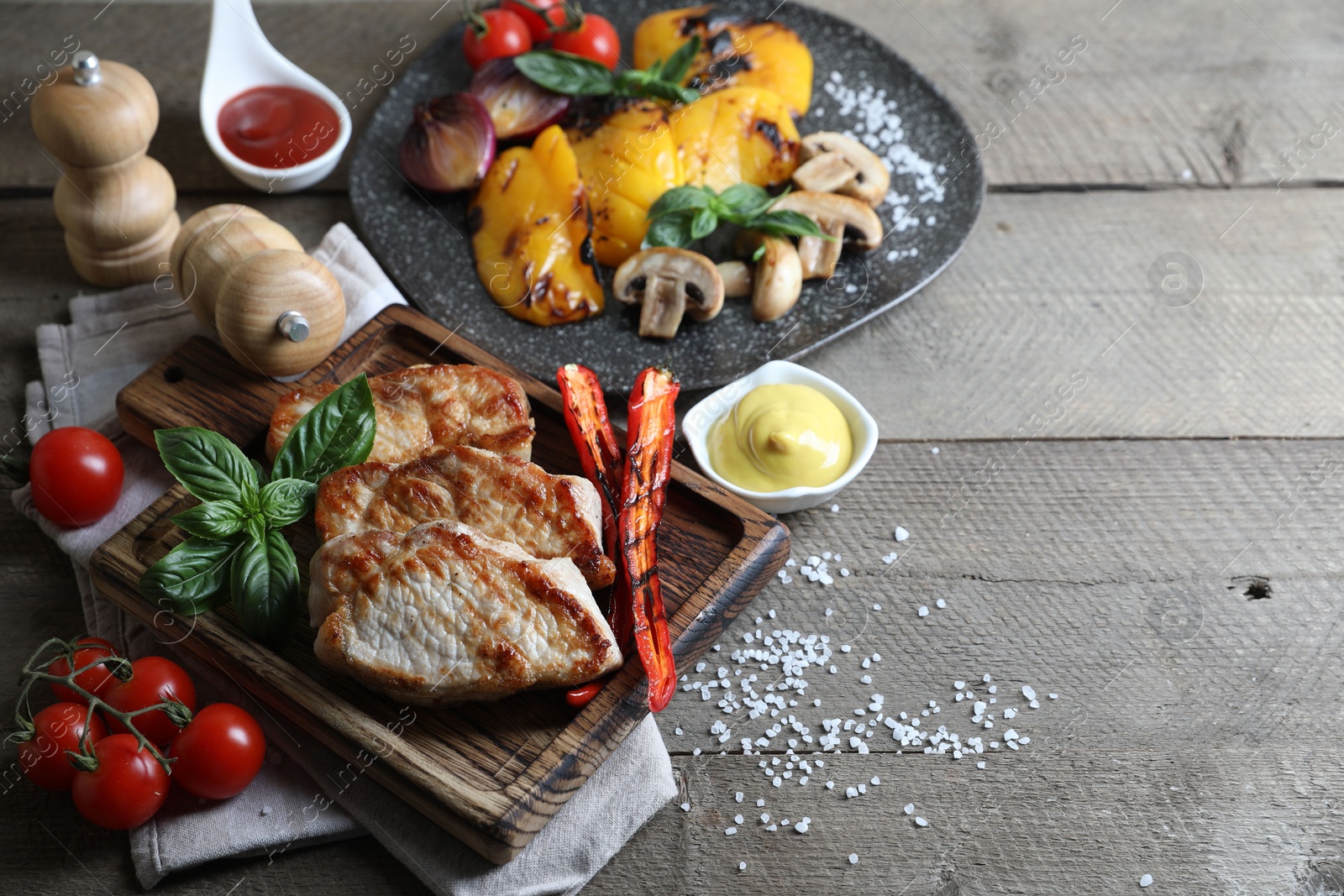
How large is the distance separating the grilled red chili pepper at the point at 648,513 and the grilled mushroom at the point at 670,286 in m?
0.35

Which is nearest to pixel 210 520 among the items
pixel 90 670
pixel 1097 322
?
pixel 90 670

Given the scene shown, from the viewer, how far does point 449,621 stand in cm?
236

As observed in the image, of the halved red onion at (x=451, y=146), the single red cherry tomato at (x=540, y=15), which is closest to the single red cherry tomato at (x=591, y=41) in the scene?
the single red cherry tomato at (x=540, y=15)

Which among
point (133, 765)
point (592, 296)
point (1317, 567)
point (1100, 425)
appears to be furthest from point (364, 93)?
point (1317, 567)

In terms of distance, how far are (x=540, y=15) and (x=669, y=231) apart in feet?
3.94

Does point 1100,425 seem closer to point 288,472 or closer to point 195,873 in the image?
point 288,472

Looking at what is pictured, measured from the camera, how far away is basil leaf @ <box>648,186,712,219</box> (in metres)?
3.34

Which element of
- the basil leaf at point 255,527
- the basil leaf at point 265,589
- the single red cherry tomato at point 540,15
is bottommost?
the basil leaf at point 265,589

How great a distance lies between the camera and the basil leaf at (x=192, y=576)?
2.45m

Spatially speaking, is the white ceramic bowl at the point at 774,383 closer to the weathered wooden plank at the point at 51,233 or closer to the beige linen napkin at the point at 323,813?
the beige linen napkin at the point at 323,813

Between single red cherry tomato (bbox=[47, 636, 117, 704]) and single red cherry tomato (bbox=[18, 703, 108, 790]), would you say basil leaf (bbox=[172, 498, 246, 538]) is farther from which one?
single red cherry tomato (bbox=[18, 703, 108, 790])

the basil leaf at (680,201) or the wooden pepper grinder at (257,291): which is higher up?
the basil leaf at (680,201)

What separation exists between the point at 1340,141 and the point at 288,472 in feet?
13.3

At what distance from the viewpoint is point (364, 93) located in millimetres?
4090
